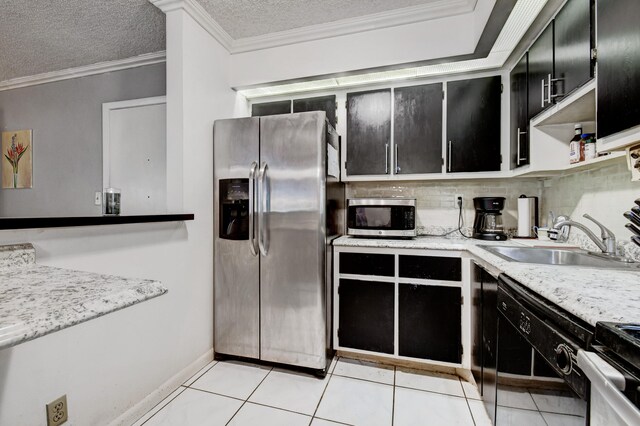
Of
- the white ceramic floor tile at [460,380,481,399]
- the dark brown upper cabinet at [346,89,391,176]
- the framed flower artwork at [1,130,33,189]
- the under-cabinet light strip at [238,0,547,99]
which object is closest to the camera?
the under-cabinet light strip at [238,0,547,99]

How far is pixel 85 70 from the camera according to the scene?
2797 mm

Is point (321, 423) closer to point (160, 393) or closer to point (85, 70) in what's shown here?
point (160, 393)

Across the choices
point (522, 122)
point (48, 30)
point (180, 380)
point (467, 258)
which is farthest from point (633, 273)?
point (48, 30)

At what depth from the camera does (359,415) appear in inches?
63.6

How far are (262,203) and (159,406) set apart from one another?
1.36 metres

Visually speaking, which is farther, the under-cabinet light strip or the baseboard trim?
the under-cabinet light strip

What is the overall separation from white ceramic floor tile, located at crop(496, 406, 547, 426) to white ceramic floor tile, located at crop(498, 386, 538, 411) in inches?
0.6

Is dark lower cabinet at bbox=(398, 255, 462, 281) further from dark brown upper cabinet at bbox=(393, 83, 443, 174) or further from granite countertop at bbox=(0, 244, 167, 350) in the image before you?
granite countertop at bbox=(0, 244, 167, 350)

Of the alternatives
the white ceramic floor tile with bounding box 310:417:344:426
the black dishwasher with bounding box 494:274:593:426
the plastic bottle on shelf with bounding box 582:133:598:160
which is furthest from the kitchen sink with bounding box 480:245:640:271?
the white ceramic floor tile with bounding box 310:417:344:426

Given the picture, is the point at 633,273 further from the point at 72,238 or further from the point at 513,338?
the point at 72,238

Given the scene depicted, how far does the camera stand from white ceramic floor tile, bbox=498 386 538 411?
98 cm

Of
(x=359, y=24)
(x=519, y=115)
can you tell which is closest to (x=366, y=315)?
(x=519, y=115)

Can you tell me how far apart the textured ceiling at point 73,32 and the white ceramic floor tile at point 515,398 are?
301 centimetres

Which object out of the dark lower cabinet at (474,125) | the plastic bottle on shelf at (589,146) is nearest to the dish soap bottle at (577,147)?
the plastic bottle on shelf at (589,146)
